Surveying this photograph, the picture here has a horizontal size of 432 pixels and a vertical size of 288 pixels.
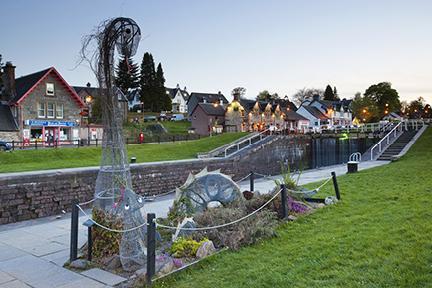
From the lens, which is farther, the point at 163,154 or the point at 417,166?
the point at 163,154

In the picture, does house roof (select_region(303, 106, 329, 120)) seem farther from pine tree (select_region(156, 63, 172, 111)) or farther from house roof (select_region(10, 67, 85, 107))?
house roof (select_region(10, 67, 85, 107))

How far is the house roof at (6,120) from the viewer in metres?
33.2

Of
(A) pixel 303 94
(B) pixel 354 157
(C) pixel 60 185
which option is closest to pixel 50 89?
(C) pixel 60 185

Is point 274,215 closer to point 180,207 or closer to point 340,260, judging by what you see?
point 180,207

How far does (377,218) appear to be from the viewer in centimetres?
823

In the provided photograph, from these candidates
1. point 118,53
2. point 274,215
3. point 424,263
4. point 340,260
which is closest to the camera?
point 424,263

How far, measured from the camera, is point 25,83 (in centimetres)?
3628

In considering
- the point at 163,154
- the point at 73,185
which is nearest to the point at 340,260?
the point at 73,185

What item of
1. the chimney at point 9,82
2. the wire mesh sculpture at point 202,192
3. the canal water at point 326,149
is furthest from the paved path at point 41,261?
the chimney at point 9,82

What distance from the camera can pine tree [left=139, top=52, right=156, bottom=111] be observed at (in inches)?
2776

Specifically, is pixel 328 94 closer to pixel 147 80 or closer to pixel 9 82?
pixel 147 80

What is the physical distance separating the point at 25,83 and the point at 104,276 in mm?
36241

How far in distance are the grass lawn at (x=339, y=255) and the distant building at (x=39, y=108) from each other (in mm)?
32500

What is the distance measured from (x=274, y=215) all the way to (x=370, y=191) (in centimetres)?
496
